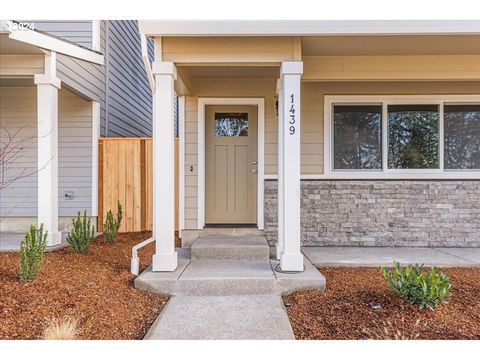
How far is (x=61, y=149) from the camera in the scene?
662 cm

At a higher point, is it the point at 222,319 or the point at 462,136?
the point at 462,136

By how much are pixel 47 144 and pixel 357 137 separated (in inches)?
183

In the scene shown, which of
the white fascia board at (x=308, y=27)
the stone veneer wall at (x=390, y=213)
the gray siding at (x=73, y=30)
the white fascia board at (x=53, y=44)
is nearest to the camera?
the white fascia board at (x=308, y=27)

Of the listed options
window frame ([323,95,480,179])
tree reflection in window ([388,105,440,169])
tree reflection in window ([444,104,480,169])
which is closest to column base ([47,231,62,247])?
window frame ([323,95,480,179])

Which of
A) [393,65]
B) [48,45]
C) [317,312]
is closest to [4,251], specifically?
[48,45]

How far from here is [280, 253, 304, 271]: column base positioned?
373 cm

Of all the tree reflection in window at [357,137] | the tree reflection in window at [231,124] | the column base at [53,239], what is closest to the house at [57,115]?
the column base at [53,239]

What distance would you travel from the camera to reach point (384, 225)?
17.6ft

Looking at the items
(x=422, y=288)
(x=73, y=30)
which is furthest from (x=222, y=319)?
(x=73, y=30)

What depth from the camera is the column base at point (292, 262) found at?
373cm

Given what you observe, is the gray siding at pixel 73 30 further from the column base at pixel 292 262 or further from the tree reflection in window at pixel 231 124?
the column base at pixel 292 262

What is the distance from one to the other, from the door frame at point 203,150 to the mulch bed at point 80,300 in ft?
4.25

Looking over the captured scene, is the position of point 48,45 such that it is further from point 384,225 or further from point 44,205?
point 384,225

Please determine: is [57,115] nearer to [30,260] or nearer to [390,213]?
[30,260]
